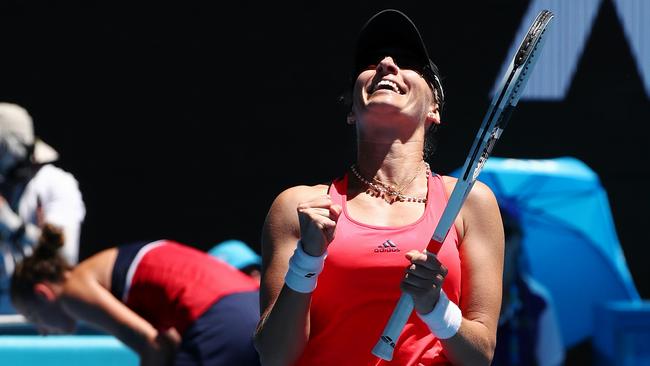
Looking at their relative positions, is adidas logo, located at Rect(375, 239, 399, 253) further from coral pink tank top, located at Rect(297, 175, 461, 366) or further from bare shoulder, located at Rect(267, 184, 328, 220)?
bare shoulder, located at Rect(267, 184, 328, 220)

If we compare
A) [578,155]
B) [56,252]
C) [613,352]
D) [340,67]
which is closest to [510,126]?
[578,155]

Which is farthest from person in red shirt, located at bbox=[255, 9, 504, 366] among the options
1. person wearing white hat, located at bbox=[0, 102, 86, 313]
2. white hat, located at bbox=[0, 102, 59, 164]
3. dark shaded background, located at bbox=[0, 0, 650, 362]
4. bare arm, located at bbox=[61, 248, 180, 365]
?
dark shaded background, located at bbox=[0, 0, 650, 362]

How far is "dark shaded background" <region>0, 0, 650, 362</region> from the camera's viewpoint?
24.3ft

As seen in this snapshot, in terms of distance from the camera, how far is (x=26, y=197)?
5746 millimetres

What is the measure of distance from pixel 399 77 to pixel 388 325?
569 millimetres

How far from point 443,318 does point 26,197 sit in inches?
145

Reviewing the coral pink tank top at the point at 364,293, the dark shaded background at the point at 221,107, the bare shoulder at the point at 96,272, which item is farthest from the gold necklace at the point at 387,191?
the dark shaded background at the point at 221,107

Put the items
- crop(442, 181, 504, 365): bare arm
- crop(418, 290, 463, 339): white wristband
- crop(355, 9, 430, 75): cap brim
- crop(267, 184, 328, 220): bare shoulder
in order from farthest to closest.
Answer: crop(355, 9, 430, 75): cap brim → crop(267, 184, 328, 220): bare shoulder → crop(442, 181, 504, 365): bare arm → crop(418, 290, 463, 339): white wristband

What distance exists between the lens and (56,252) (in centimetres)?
461

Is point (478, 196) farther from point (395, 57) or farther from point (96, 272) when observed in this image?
point (96, 272)

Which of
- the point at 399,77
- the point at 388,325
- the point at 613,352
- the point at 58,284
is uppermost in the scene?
the point at 399,77

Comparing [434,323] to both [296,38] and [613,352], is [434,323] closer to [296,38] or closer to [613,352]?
[613,352]

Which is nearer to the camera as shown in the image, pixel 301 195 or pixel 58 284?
pixel 301 195

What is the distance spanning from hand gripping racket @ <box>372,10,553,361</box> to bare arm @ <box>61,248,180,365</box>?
191cm
